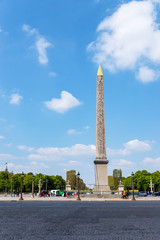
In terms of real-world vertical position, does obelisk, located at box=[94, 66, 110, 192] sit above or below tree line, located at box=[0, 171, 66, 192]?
above

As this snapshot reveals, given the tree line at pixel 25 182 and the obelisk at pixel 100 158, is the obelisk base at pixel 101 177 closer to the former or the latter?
the obelisk at pixel 100 158

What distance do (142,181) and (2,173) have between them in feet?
160

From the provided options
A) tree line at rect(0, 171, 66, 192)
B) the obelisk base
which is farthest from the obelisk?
tree line at rect(0, 171, 66, 192)

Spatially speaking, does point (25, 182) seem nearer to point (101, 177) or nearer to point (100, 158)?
point (101, 177)

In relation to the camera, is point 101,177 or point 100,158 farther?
point 101,177

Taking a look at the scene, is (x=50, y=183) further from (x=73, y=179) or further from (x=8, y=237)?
(x=8, y=237)

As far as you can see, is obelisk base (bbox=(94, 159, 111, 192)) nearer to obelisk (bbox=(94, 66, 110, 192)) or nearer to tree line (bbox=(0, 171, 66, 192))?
obelisk (bbox=(94, 66, 110, 192))

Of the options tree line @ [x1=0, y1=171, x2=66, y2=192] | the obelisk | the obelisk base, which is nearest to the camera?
the obelisk

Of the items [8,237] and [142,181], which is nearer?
[8,237]

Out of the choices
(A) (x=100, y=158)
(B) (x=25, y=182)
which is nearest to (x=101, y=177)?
(A) (x=100, y=158)

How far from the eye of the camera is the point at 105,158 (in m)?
40.5

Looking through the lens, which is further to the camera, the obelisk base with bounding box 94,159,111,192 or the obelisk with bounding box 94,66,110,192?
the obelisk base with bounding box 94,159,111,192

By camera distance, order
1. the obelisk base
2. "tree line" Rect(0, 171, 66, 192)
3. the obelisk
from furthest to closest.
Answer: "tree line" Rect(0, 171, 66, 192)
the obelisk base
the obelisk

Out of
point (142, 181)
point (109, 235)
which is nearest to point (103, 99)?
point (109, 235)
